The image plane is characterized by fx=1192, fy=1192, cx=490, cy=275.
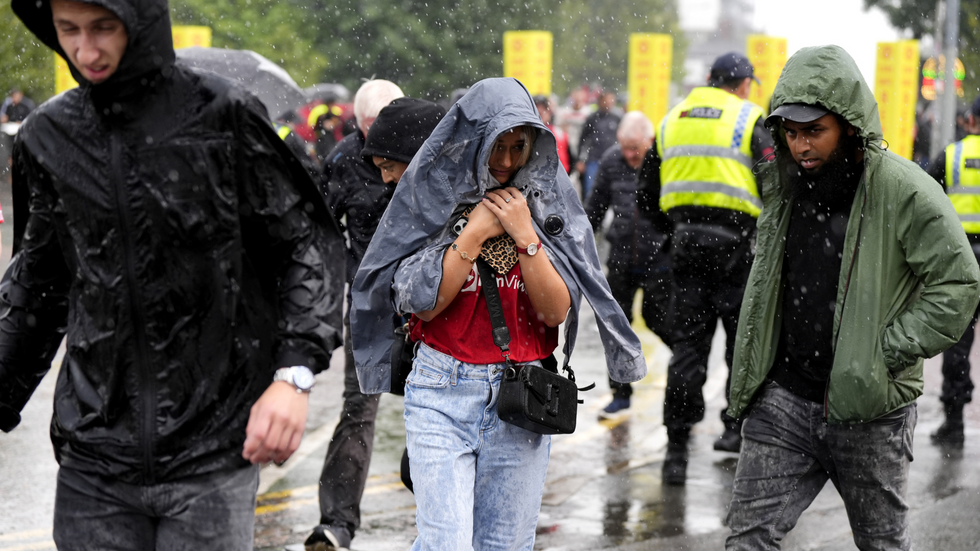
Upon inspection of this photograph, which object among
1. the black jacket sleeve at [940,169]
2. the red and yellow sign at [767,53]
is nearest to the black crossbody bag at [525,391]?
the black jacket sleeve at [940,169]

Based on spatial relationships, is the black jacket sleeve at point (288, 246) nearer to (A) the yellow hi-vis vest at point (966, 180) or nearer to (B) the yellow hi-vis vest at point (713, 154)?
(B) the yellow hi-vis vest at point (713, 154)

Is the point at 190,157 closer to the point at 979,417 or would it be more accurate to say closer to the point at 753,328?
the point at 753,328

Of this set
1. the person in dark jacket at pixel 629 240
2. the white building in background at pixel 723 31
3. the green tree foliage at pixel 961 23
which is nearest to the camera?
the person in dark jacket at pixel 629 240

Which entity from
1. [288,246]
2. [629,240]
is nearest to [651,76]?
[629,240]

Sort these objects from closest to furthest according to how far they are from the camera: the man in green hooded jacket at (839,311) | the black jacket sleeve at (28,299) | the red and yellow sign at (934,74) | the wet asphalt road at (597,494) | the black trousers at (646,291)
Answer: the black jacket sleeve at (28,299), the man in green hooded jacket at (839,311), the wet asphalt road at (597,494), the black trousers at (646,291), the red and yellow sign at (934,74)

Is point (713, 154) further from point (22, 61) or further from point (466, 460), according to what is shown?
point (22, 61)

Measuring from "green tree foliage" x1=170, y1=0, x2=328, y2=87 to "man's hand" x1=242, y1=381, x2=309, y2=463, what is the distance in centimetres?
4331

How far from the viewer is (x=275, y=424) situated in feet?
8.52

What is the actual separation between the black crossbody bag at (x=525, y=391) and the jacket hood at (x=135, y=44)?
1.26m

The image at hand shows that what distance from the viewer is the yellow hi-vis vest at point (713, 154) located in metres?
6.70

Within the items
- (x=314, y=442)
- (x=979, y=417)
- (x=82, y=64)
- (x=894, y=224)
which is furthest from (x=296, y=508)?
(x=979, y=417)

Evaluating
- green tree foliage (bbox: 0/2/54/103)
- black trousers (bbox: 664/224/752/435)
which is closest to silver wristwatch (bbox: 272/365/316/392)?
black trousers (bbox: 664/224/752/435)

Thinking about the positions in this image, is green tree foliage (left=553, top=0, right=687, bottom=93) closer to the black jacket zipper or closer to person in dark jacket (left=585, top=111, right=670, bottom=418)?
person in dark jacket (left=585, top=111, right=670, bottom=418)

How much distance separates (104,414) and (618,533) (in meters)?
3.67
